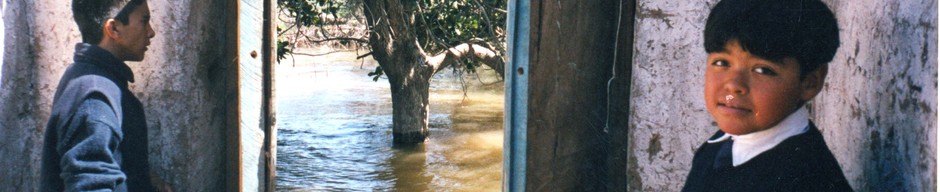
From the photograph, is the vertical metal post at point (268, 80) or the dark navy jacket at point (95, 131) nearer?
the dark navy jacket at point (95, 131)

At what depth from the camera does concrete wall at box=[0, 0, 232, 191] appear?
338 centimetres

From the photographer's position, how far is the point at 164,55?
3387mm

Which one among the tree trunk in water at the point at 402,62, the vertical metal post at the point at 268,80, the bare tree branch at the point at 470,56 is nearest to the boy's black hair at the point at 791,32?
the vertical metal post at the point at 268,80

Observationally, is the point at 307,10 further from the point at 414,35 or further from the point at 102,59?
the point at 102,59

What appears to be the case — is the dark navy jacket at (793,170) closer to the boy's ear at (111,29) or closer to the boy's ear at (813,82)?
the boy's ear at (813,82)

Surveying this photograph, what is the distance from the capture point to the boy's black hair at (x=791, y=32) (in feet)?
7.24

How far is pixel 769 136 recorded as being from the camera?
7.32 ft

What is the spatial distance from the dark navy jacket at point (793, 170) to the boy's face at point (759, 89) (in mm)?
62

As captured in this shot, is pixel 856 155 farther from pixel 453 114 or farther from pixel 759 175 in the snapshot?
pixel 453 114

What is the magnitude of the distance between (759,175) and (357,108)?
13102 millimetres

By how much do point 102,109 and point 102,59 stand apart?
0.53ft

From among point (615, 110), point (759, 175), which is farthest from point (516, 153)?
point (759, 175)

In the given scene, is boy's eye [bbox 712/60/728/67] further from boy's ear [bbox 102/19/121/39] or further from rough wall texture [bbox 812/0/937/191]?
boy's ear [bbox 102/19/121/39]

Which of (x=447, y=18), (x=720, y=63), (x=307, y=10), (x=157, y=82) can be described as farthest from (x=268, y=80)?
(x=447, y=18)
